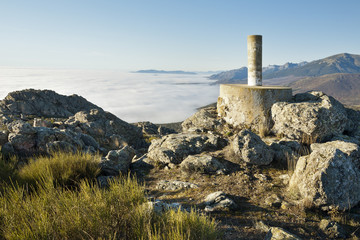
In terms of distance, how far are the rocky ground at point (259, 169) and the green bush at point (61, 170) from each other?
0.53 metres

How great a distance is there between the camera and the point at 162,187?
6062 mm

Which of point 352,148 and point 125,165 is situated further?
point 125,165

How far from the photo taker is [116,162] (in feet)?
24.1

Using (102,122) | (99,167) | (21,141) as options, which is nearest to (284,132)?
(99,167)

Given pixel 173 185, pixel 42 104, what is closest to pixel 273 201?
pixel 173 185

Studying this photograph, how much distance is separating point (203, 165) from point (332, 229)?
3.42m

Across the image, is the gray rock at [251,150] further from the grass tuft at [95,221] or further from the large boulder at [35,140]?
the large boulder at [35,140]

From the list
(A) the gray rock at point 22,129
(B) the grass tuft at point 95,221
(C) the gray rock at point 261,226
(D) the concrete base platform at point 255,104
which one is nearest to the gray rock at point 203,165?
(C) the gray rock at point 261,226

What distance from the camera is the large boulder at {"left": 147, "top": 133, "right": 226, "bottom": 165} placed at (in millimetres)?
7629

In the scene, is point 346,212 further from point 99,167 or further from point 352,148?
point 99,167

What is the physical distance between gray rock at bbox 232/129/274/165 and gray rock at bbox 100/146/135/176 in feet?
11.7

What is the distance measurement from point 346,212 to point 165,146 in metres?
5.41

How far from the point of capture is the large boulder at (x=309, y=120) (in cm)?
907

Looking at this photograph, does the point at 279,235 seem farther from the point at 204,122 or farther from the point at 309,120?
the point at 204,122
